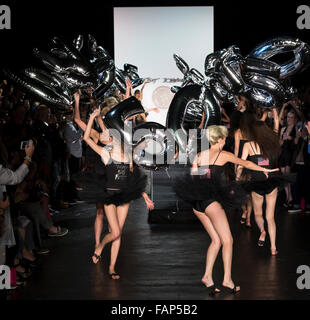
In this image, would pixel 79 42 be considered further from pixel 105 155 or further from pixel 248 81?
pixel 105 155

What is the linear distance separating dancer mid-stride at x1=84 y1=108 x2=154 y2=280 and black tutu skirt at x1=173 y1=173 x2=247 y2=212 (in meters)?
0.56

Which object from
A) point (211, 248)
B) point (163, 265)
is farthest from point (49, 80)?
point (211, 248)

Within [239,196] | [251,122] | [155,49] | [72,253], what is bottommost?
[72,253]

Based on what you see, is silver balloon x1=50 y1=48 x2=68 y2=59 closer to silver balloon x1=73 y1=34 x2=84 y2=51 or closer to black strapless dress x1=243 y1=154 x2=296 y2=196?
silver balloon x1=73 y1=34 x2=84 y2=51

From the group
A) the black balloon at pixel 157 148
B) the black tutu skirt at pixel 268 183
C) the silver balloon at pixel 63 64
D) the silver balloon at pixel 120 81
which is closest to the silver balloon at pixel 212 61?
the black balloon at pixel 157 148

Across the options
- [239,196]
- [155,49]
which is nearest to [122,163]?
[239,196]

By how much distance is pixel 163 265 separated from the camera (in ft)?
20.4

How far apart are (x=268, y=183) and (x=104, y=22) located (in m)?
8.71

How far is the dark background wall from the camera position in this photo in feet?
33.1

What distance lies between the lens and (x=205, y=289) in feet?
17.4

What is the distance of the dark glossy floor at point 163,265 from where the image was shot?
5.21m

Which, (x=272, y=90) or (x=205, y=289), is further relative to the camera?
(x=272, y=90)

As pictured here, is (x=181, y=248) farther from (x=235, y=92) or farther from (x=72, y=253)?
(x=235, y=92)

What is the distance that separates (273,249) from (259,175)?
956 millimetres
